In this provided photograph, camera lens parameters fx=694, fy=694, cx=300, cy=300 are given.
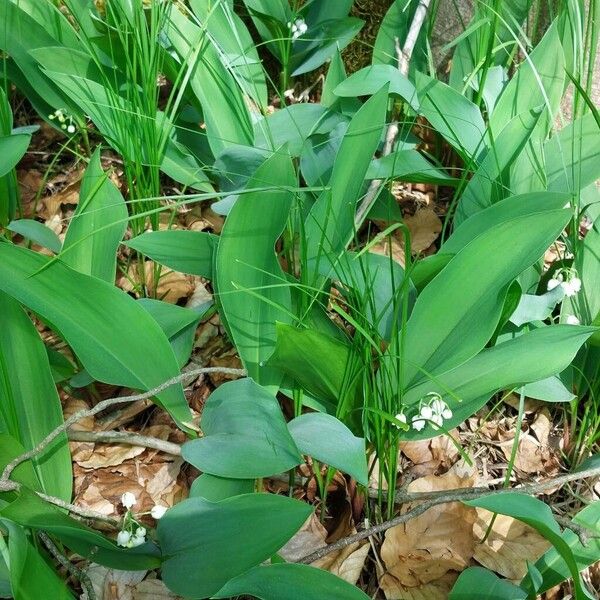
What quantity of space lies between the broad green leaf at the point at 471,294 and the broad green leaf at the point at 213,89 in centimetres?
62

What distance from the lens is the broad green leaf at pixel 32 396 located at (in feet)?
3.34

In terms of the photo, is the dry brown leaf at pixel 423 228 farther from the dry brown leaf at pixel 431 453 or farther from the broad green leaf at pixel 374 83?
the dry brown leaf at pixel 431 453

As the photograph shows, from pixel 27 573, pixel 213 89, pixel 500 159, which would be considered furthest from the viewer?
pixel 213 89

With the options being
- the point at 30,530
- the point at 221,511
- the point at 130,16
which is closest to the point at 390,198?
the point at 130,16

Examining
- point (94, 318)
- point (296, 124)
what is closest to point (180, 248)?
point (94, 318)

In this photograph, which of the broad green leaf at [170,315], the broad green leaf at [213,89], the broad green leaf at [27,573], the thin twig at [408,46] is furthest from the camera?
the thin twig at [408,46]

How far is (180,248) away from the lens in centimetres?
118

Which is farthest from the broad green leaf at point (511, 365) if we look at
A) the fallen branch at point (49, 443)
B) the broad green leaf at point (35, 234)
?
the broad green leaf at point (35, 234)

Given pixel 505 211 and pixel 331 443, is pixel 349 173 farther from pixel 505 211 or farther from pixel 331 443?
pixel 331 443

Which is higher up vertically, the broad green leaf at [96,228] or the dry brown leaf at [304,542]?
the broad green leaf at [96,228]

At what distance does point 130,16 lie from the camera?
142cm

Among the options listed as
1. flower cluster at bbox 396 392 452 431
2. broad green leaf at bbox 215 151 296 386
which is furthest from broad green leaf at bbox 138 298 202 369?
flower cluster at bbox 396 392 452 431

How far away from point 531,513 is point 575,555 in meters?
0.19

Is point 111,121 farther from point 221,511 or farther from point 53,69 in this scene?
point 221,511
